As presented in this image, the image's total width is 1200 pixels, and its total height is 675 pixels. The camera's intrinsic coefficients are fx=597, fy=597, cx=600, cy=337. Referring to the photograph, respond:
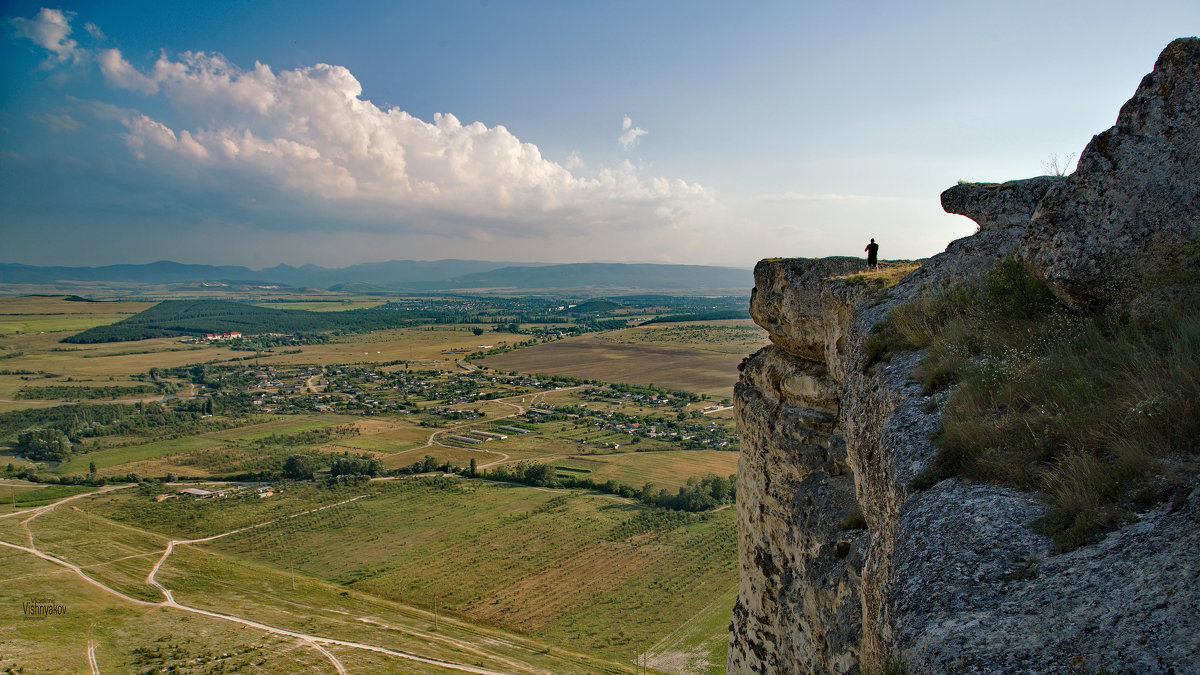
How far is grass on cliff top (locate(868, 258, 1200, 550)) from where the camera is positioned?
171 inches

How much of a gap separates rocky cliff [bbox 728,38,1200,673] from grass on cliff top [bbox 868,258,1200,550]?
20 centimetres

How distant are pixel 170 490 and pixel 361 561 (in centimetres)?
2747

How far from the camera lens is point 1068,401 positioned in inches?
210

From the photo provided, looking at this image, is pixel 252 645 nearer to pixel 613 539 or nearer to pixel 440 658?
pixel 440 658

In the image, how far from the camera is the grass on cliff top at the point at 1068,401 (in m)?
4.34

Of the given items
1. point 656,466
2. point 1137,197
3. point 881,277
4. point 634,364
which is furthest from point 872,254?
point 634,364

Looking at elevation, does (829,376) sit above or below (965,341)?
below

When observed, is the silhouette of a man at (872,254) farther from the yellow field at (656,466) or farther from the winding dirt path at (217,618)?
the yellow field at (656,466)

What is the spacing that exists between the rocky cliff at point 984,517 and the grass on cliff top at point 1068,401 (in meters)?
0.20

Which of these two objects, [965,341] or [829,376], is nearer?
[965,341]

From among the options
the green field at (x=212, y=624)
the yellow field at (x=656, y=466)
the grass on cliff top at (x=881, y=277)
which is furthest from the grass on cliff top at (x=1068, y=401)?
the yellow field at (x=656, y=466)

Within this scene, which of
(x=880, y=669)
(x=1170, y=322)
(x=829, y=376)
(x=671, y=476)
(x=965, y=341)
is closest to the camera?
(x=880, y=669)

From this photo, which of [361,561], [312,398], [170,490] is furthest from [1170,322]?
[312,398]

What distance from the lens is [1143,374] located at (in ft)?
16.8
